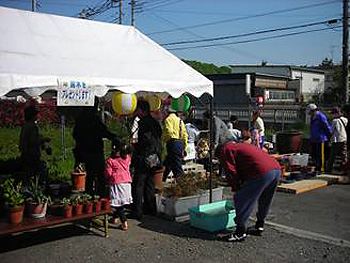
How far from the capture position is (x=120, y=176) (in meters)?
5.49

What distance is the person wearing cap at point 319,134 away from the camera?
9.87 m

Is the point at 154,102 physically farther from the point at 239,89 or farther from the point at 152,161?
the point at 239,89

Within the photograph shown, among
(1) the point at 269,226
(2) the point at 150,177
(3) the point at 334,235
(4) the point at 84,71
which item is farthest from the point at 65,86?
(3) the point at 334,235

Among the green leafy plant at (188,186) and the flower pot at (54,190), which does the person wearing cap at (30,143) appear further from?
the green leafy plant at (188,186)

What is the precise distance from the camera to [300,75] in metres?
54.8

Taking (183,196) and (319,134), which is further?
(319,134)

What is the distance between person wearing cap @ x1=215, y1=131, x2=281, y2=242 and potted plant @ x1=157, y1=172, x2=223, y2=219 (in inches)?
46.8

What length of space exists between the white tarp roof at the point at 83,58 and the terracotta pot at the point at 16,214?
1385 millimetres

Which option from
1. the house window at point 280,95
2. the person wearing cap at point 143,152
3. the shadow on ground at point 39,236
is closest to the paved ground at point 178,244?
the shadow on ground at point 39,236

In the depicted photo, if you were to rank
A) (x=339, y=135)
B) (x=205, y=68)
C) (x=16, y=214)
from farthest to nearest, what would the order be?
1. (x=205, y=68)
2. (x=339, y=135)
3. (x=16, y=214)

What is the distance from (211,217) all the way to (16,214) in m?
2.63

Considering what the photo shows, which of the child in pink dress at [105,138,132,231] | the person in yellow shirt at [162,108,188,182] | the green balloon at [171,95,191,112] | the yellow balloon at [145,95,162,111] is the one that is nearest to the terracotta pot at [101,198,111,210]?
the child in pink dress at [105,138,132,231]

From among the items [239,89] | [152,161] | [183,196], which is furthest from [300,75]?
[152,161]

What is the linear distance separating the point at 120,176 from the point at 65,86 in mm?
1535
